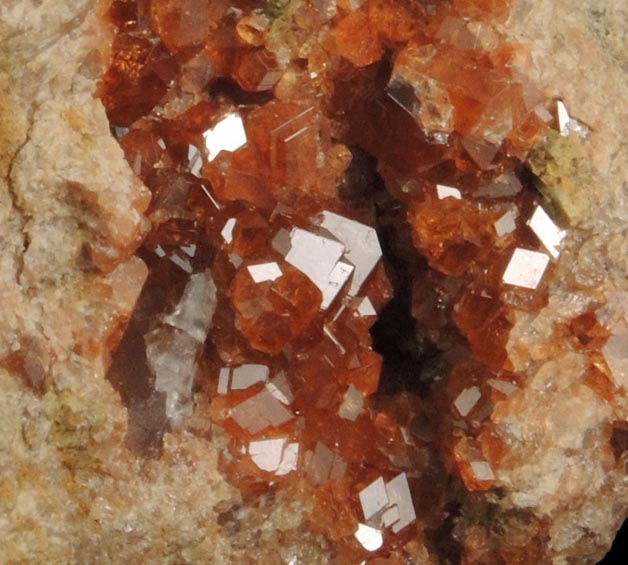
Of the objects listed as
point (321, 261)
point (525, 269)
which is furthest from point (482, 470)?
point (321, 261)

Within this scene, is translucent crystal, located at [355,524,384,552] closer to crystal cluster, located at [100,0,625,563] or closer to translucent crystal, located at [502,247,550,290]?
crystal cluster, located at [100,0,625,563]

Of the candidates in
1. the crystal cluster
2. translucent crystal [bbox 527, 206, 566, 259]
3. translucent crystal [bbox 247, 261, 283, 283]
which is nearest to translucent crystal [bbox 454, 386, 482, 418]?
the crystal cluster

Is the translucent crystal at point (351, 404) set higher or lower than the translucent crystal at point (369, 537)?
higher

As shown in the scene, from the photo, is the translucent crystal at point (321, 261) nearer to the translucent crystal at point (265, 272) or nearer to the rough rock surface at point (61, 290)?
the translucent crystal at point (265, 272)

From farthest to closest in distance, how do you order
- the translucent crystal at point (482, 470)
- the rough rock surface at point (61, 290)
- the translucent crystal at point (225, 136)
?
1. the translucent crystal at point (482, 470)
2. the translucent crystal at point (225, 136)
3. the rough rock surface at point (61, 290)

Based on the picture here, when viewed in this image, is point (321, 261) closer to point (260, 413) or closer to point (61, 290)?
point (260, 413)

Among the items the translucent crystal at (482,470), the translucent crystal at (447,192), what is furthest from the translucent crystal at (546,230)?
the translucent crystal at (482,470)

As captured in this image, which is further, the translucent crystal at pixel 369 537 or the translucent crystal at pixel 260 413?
the translucent crystal at pixel 369 537
